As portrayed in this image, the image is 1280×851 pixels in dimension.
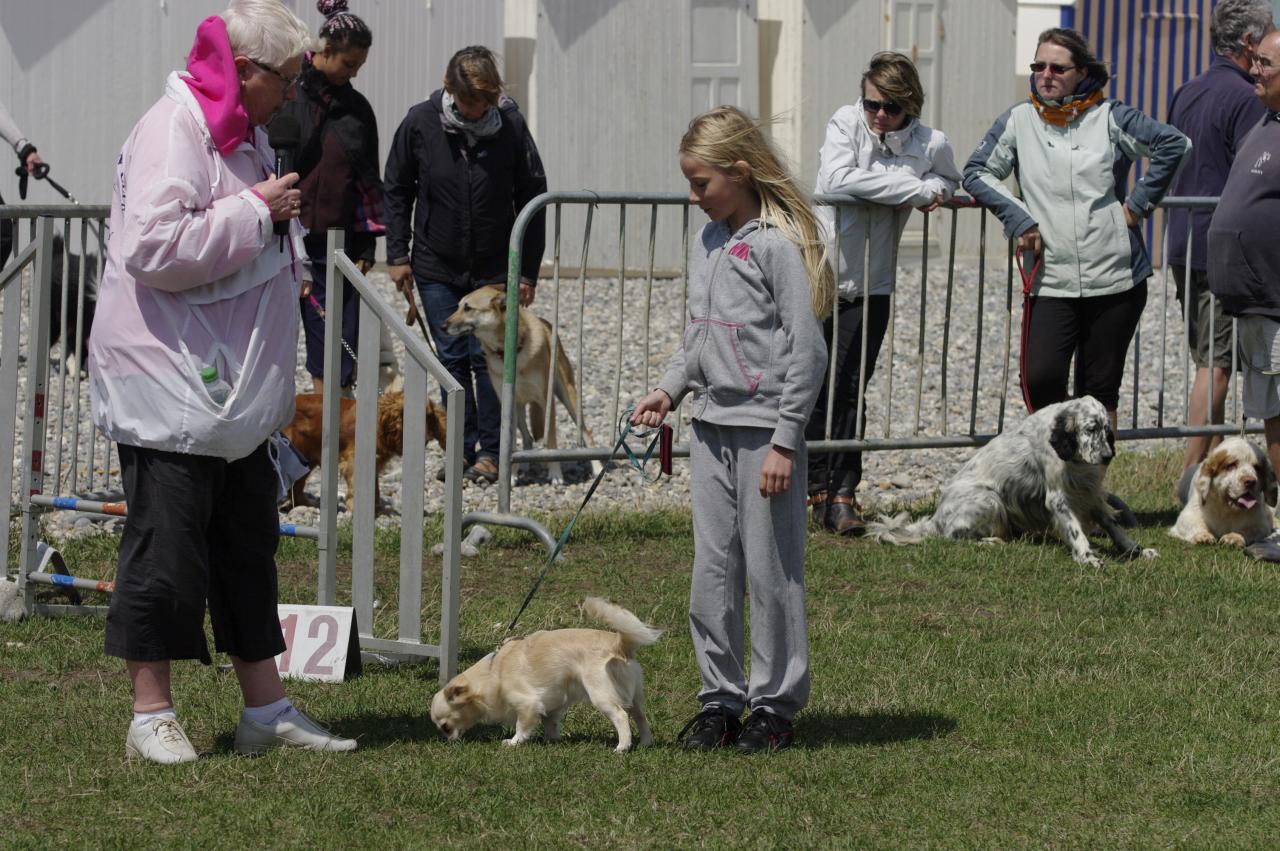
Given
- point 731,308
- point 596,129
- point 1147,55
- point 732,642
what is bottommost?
point 732,642

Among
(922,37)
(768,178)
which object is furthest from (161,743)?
(922,37)

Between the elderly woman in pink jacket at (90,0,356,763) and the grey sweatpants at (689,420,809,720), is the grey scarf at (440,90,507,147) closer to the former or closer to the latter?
the elderly woman in pink jacket at (90,0,356,763)

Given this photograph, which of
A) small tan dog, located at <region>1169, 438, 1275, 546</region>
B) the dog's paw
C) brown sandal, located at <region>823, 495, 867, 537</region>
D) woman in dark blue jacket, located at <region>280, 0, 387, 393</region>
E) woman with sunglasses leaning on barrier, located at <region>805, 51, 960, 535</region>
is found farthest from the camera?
woman in dark blue jacket, located at <region>280, 0, 387, 393</region>

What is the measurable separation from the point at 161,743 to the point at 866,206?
4435 millimetres

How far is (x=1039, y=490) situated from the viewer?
7453mm

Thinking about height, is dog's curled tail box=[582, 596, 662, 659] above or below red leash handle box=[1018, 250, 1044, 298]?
below

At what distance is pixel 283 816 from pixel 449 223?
4.80 meters

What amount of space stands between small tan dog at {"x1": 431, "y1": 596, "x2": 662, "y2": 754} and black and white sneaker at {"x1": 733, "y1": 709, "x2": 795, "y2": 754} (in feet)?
0.87

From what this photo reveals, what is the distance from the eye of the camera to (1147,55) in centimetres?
1919

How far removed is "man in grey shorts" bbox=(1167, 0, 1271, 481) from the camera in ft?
27.5

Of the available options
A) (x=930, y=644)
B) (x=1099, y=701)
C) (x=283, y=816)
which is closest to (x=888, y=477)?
(x=930, y=644)

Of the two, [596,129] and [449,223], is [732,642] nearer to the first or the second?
[449,223]

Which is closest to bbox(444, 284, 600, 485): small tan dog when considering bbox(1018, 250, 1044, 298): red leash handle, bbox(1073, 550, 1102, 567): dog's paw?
bbox(1018, 250, 1044, 298): red leash handle

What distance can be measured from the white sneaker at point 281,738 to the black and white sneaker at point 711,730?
0.89 metres
